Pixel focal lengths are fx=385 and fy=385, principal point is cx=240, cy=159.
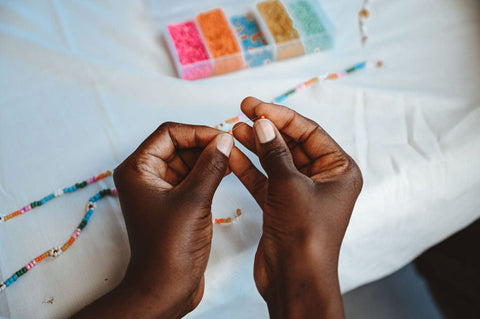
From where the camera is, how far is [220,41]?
40.3 inches

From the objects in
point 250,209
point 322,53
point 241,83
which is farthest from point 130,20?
point 250,209

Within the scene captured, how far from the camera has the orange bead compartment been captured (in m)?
1.00

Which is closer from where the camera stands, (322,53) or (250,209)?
(250,209)

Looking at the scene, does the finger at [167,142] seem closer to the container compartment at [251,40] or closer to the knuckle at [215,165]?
the knuckle at [215,165]

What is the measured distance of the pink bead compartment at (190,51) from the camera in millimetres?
981

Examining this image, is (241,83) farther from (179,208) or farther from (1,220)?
(1,220)

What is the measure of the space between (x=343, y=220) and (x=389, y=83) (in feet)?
1.63

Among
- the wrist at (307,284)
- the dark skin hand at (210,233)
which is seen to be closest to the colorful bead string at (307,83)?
the dark skin hand at (210,233)

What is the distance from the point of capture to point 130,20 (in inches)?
41.8

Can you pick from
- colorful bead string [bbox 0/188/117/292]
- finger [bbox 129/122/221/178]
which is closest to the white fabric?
colorful bead string [bbox 0/188/117/292]

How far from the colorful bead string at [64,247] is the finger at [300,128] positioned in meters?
0.35

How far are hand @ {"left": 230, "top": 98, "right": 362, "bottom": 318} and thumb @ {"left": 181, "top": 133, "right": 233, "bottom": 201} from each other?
0.06 meters

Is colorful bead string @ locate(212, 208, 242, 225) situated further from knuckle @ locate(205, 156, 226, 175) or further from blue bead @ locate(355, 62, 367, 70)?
blue bead @ locate(355, 62, 367, 70)

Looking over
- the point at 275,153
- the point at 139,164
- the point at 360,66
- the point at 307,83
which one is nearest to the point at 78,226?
the point at 139,164
